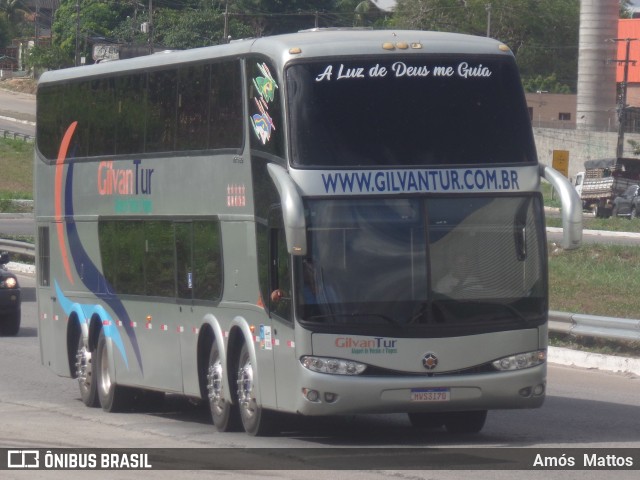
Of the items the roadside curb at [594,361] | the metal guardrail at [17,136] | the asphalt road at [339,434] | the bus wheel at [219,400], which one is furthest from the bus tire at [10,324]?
the metal guardrail at [17,136]

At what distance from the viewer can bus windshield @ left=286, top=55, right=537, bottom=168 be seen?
10828mm

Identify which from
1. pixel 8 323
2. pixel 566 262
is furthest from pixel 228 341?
pixel 566 262

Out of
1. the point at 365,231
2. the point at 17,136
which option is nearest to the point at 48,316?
the point at 365,231

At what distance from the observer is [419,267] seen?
10703mm

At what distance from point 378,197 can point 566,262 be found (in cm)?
1891

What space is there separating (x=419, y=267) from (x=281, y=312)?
122 cm

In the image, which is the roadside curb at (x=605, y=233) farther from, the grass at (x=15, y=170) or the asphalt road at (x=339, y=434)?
the grass at (x=15, y=170)

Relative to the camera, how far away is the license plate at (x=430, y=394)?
1063cm

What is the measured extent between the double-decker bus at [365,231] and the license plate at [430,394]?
0.05ft

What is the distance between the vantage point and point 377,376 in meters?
10.6

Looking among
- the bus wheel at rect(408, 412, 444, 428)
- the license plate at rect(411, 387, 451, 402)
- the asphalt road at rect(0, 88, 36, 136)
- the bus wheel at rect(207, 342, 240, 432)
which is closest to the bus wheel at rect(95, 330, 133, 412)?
the bus wheel at rect(207, 342, 240, 432)

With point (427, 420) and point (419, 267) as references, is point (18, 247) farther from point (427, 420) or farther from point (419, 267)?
point (419, 267)

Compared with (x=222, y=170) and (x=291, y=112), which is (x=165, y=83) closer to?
(x=222, y=170)

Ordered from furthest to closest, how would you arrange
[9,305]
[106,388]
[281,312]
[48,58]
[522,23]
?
[522,23], [48,58], [9,305], [106,388], [281,312]
